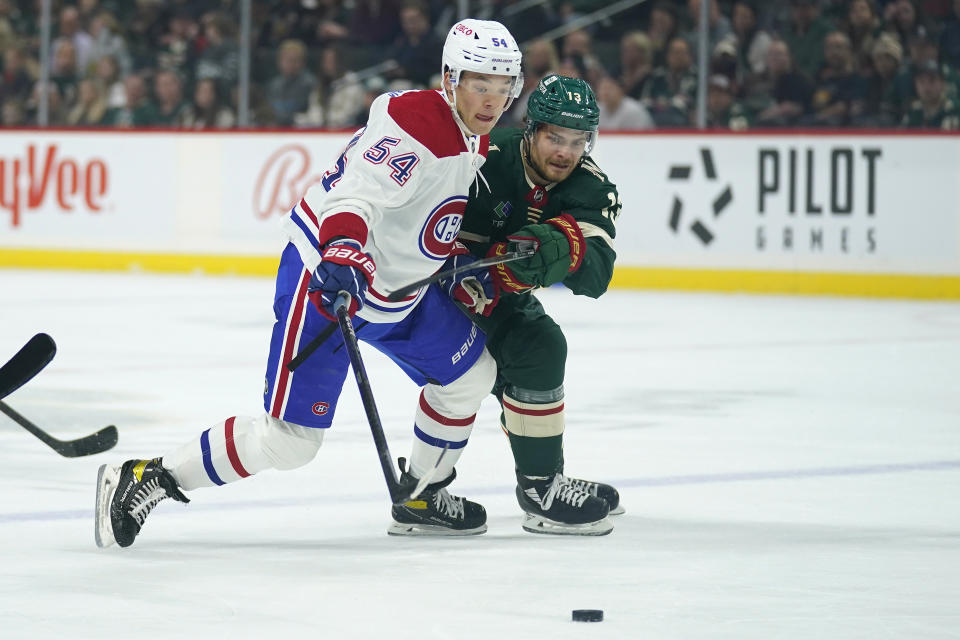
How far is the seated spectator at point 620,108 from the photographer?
9719mm

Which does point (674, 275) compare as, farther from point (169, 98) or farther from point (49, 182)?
point (49, 182)

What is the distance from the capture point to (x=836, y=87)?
9164 mm

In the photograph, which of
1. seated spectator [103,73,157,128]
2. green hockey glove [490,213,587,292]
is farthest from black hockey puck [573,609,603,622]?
seated spectator [103,73,157,128]

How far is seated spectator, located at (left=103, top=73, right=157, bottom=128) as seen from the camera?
435 inches

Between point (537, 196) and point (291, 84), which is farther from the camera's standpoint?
point (291, 84)

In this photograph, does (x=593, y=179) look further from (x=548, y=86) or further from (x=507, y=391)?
(x=507, y=391)

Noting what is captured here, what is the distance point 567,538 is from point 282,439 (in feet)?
2.05

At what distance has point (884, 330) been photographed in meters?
7.43

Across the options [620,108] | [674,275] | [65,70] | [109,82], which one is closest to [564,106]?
[674,275]

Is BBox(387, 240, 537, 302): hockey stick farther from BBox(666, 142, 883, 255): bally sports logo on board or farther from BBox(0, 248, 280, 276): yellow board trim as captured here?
BBox(0, 248, 280, 276): yellow board trim

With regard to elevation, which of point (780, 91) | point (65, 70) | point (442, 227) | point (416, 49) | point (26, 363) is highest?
point (416, 49)

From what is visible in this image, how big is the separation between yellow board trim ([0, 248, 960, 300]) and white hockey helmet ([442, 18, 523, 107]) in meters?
6.26

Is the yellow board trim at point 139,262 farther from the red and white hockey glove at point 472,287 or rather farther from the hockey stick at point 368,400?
the hockey stick at point 368,400

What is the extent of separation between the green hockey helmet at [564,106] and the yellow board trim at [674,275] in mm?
6063
